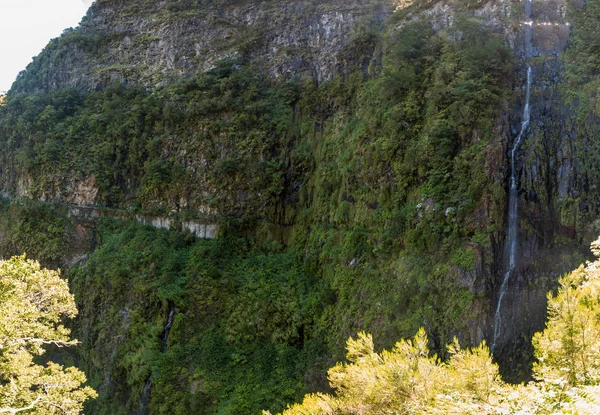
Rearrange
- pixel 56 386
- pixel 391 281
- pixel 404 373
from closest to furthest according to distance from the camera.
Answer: pixel 404 373
pixel 56 386
pixel 391 281

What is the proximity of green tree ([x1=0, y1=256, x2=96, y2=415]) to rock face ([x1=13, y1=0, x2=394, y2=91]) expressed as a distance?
15346 millimetres

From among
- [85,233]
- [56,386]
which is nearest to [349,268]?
[56,386]

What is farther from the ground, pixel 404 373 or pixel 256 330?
pixel 404 373

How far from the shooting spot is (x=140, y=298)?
18.5m

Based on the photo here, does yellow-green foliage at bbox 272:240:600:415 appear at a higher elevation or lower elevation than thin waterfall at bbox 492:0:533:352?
lower

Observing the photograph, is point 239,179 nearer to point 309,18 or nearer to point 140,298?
point 140,298

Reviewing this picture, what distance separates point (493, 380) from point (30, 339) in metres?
7.59

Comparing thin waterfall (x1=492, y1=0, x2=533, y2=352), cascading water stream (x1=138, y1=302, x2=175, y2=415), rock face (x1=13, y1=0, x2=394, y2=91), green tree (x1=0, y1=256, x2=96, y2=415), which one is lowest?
cascading water stream (x1=138, y1=302, x2=175, y2=415)

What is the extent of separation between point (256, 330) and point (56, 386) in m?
8.62

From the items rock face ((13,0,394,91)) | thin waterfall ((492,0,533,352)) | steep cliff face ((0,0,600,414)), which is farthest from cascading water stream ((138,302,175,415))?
rock face ((13,0,394,91))

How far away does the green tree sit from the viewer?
7891mm

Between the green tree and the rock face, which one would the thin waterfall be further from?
the green tree

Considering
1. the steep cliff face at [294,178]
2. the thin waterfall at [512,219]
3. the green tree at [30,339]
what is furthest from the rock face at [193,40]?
the green tree at [30,339]

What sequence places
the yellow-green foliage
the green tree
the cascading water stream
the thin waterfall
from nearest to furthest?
1. the yellow-green foliage
2. the green tree
3. the thin waterfall
4. the cascading water stream
